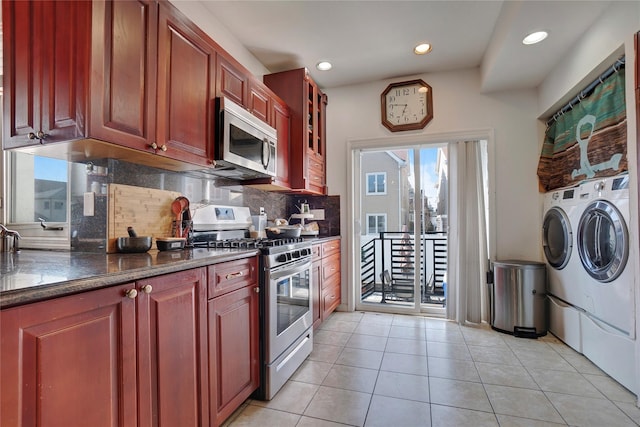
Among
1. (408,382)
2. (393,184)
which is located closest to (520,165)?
(393,184)

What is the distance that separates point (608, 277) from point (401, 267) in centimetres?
190

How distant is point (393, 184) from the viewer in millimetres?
3543

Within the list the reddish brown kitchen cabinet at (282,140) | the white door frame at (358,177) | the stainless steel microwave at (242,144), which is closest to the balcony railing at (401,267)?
the white door frame at (358,177)

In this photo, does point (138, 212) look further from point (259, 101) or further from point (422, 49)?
point (422, 49)

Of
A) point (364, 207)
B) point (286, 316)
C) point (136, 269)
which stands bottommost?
point (286, 316)

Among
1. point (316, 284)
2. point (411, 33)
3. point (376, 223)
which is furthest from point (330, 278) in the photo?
point (411, 33)

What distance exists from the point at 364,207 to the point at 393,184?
0.44m

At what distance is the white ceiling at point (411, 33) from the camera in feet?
6.84

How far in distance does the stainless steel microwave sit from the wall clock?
4.88 ft

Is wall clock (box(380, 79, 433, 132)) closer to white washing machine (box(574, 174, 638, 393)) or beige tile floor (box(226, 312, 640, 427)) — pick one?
white washing machine (box(574, 174, 638, 393))

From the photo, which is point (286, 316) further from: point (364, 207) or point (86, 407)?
point (364, 207)

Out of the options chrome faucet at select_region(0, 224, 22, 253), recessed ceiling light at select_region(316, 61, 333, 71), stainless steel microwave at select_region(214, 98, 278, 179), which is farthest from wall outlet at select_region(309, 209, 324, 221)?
chrome faucet at select_region(0, 224, 22, 253)

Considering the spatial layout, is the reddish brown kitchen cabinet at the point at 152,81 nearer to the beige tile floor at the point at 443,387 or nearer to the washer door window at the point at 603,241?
the beige tile floor at the point at 443,387

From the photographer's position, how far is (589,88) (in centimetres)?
224
